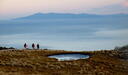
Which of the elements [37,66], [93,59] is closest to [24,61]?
[37,66]

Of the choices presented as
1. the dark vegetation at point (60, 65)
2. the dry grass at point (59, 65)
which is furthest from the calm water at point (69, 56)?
the dry grass at point (59, 65)

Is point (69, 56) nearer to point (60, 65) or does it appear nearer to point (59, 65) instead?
point (59, 65)

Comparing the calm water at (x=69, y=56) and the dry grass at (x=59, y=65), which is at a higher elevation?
the calm water at (x=69, y=56)

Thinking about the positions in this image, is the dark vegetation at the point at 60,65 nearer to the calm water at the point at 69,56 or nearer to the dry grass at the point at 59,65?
the dry grass at the point at 59,65

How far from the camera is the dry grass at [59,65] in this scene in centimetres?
5253

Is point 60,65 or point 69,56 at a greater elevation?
point 69,56

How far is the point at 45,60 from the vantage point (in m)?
61.8

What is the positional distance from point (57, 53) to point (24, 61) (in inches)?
467

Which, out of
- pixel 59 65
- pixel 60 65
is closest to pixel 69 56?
pixel 59 65

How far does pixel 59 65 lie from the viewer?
57312 mm

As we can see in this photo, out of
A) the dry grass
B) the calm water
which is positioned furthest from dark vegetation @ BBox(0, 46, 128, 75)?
the calm water

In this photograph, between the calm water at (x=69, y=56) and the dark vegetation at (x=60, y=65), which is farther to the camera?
the calm water at (x=69, y=56)

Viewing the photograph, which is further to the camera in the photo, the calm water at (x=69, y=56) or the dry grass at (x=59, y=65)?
the calm water at (x=69, y=56)

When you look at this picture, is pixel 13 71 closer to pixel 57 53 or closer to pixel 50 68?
pixel 50 68
